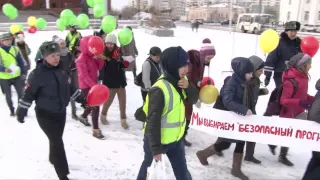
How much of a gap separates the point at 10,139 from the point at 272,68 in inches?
179

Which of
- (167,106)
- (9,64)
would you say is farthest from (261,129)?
(9,64)

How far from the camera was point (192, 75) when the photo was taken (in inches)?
168

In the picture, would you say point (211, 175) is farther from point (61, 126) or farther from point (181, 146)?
point (61, 126)

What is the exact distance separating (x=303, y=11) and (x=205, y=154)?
169ft

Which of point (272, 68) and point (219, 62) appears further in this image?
point (219, 62)

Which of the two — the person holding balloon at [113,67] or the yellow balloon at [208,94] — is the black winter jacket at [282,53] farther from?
the person holding balloon at [113,67]

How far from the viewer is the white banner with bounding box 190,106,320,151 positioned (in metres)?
3.67

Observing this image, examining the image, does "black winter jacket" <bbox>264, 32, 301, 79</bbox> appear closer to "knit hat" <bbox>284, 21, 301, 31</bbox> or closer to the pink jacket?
"knit hat" <bbox>284, 21, 301, 31</bbox>

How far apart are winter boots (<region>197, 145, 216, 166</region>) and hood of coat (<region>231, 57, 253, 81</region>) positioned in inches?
43.8

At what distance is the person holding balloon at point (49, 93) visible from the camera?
336cm

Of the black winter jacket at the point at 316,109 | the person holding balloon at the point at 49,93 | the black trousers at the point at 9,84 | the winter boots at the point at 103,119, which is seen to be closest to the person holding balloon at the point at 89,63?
the winter boots at the point at 103,119

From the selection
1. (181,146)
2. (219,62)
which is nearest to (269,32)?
(181,146)

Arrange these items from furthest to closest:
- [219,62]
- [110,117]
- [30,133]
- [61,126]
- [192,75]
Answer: [219,62] < [110,117] < [30,133] < [192,75] < [61,126]

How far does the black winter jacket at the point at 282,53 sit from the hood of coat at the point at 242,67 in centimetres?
192
